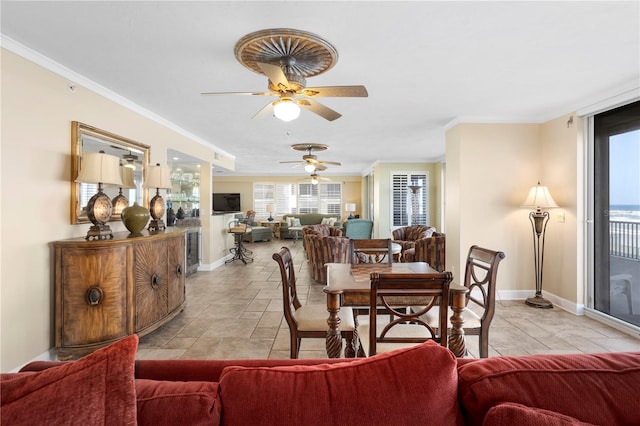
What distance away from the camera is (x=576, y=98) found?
11.7 feet

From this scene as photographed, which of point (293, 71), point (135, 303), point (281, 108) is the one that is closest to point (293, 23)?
point (293, 71)

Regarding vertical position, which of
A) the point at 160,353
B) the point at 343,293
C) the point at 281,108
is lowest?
the point at 160,353

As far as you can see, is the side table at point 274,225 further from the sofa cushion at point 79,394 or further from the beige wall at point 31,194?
the sofa cushion at point 79,394

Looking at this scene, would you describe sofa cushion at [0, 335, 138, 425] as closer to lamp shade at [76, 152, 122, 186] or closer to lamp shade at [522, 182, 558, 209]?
lamp shade at [76, 152, 122, 186]

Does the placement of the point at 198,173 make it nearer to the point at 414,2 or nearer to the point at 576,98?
the point at 414,2

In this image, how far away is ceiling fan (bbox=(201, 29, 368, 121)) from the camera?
2.11 meters

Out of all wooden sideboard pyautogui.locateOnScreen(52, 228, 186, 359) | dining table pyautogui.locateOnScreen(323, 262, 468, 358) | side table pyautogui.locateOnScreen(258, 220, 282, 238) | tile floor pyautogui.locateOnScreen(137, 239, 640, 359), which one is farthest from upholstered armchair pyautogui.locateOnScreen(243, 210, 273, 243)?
dining table pyautogui.locateOnScreen(323, 262, 468, 358)

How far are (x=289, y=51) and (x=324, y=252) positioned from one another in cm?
341

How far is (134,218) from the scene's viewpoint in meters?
3.11

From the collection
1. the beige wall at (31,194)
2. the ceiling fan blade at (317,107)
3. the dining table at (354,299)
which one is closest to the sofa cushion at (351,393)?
the dining table at (354,299)

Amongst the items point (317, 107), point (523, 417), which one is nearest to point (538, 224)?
point (317, 107)

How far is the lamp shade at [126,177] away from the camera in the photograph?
3508 mm

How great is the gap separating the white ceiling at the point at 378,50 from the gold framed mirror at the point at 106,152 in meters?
0.50

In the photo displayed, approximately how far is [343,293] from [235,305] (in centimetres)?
256
